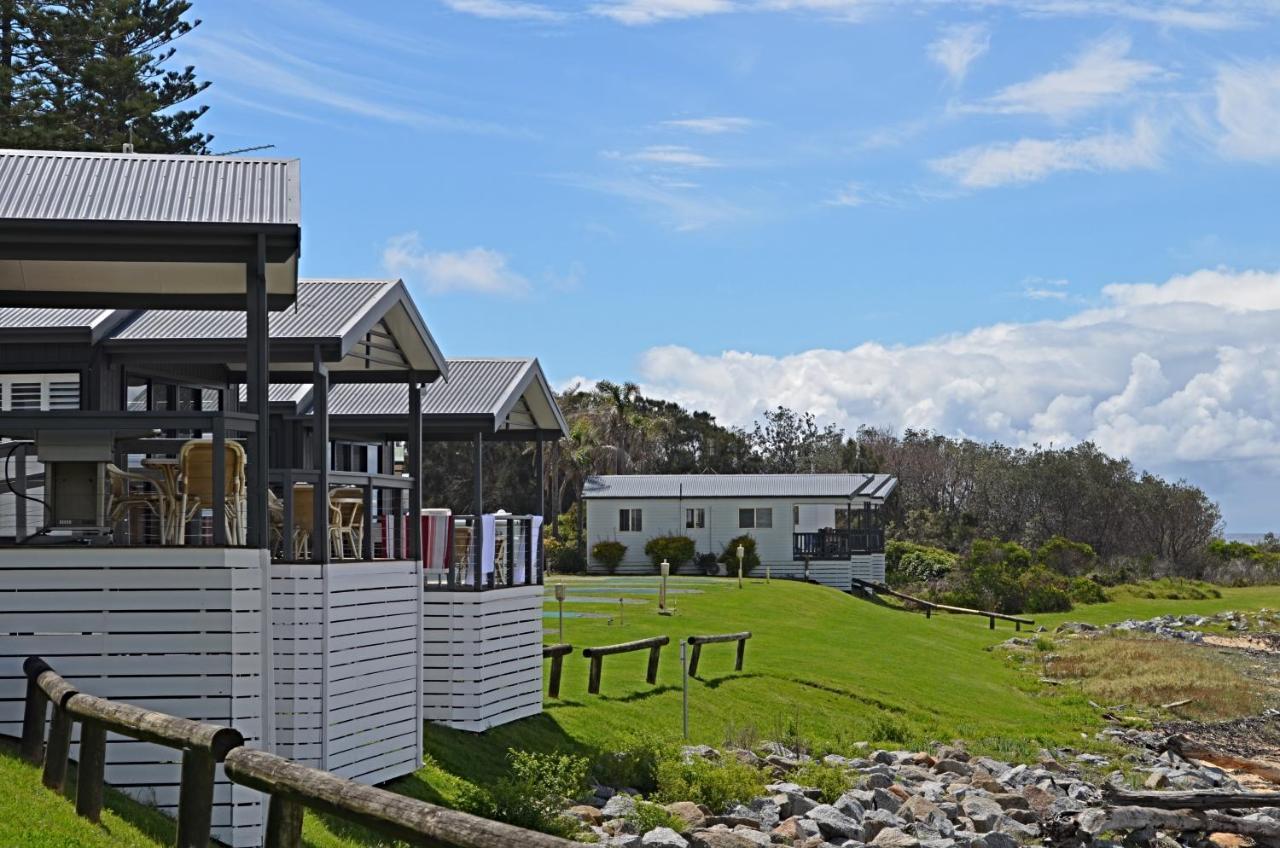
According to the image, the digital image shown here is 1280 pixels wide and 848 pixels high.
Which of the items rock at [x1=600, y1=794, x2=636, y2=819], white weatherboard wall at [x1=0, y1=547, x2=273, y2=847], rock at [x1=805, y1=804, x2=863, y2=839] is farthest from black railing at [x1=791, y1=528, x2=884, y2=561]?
white weatherboard wall at [x1=0, y1=547, x2=273, y2=847]

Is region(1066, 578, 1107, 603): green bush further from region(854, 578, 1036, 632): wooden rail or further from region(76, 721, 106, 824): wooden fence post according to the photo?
region(76, 721, 106, 824): wooden fence post

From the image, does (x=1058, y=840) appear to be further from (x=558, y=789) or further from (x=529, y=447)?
(x=529, y=447)

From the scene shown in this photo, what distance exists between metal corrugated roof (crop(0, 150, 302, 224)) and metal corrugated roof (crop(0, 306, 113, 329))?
3.37 m

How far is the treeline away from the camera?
255 ft

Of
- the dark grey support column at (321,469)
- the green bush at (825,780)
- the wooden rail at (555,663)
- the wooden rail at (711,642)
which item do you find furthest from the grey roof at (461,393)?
the wooden rail at (711,642)

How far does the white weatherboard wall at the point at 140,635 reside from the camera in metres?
12.2

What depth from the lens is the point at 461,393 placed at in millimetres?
21312

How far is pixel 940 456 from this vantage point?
8969 centimetres

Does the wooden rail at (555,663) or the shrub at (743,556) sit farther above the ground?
the shrub at (743,556)

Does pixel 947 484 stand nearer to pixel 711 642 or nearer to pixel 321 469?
pixel 711 642

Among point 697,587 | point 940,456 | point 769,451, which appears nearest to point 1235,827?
point 697,587

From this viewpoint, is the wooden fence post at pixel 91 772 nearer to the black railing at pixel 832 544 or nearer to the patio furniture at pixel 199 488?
the patio furniture at pixel 199 488

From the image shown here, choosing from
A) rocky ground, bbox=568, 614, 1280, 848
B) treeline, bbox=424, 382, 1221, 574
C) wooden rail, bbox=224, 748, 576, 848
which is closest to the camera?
wooden rail, bbox=224, 748, 576, 848

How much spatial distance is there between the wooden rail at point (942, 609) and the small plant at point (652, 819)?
32952mm
